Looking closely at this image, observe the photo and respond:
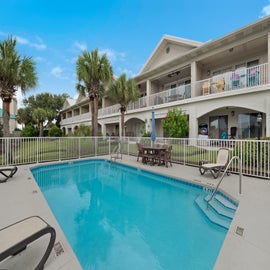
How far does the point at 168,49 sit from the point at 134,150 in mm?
11199

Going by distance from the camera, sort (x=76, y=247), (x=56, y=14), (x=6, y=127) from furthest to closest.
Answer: (x=56, y=14), (x=6, y=127), (x=76, y=247)

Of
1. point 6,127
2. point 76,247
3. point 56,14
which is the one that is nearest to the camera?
point 76,247

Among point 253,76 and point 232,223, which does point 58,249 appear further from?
point 253,76

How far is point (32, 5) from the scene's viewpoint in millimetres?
12102

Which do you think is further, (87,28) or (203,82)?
(87,28)

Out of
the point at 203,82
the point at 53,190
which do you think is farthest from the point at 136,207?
the point at 203,82

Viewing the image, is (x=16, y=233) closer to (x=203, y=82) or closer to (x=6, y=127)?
(x=6, y=127)

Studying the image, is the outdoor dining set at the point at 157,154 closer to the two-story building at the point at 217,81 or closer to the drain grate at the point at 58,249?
the two-story building at the point at 217,81

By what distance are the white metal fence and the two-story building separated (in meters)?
3.53

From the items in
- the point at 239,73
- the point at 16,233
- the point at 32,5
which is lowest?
the point at 16,233

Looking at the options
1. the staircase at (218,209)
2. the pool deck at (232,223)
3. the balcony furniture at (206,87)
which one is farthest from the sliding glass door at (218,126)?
the staircase at (218,209)

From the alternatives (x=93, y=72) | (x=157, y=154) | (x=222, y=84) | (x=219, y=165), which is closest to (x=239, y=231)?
(x=219, y=165)

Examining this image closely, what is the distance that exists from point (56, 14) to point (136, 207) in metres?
15.5

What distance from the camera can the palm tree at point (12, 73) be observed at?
923 centimetres
